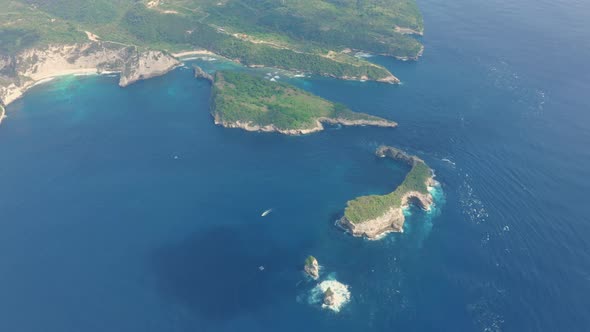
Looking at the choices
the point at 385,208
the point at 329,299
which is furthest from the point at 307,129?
the point at 329,299

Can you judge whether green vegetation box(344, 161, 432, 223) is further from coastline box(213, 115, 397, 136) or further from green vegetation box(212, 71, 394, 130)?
green vegetation box(212, 71, 394, 130)

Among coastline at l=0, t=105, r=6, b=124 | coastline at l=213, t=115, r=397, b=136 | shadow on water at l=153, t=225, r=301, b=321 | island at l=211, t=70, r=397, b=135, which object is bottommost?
shadow on water at l=153, t=225, r=301, b=321

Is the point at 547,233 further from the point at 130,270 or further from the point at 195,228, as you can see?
the point at 130,270

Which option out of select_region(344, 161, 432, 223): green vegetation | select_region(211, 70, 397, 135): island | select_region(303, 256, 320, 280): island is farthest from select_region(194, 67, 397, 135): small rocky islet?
select_region(303, 256, 320, 280): island

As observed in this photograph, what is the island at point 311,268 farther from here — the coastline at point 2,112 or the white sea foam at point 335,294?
the coastline at point 2,112

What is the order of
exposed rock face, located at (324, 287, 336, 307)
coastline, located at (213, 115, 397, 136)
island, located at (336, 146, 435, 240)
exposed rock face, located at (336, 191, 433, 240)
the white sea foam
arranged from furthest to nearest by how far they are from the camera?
coastline, located at (213, 115, 397, 136) → island, located at (336, 146, 435, 240) → exposed rock face, located at (336, 191, 433, 240) → the white sea foam → exposed rock face, located at (324, 287, 336, 307)

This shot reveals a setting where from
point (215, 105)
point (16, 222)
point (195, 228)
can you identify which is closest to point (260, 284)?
point (195, 228)

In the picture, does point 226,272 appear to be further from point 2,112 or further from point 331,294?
point 2,112
